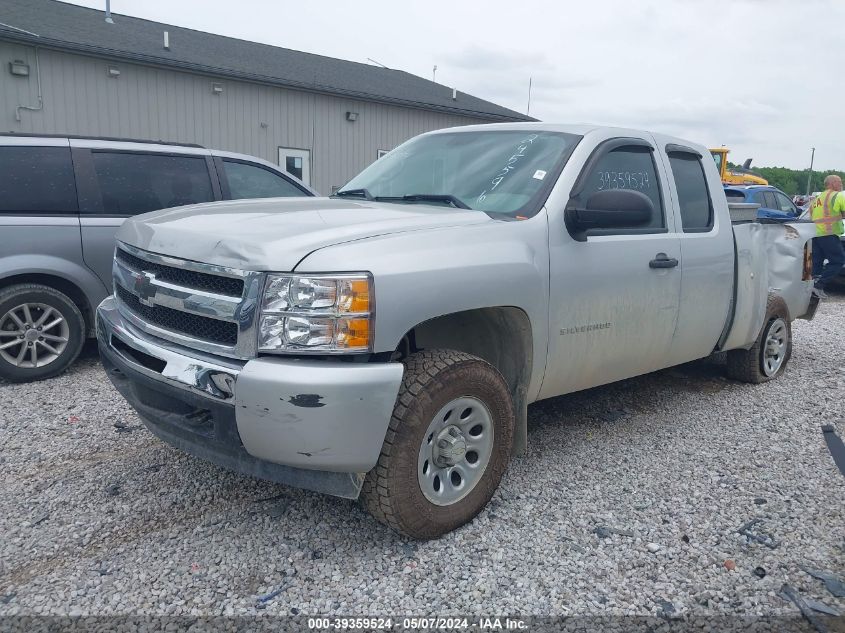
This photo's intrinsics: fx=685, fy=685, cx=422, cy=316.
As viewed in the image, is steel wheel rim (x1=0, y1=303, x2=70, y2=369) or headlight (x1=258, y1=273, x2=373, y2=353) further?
steel wheel rim (x1=0, y1=303, x2=70, y2=369)

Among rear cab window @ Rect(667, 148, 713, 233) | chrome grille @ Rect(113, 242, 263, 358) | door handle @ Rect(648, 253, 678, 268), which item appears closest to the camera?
chrome grille @ Rect(113, 242, 263, 358)

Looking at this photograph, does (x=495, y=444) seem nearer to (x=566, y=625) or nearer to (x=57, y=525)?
(x=566, y=625)

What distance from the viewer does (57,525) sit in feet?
10.3

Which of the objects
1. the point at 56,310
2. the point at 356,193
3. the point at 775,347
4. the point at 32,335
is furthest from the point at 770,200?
the point at 32,335

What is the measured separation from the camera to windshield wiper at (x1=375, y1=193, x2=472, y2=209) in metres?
3.58

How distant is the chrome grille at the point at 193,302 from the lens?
261cm

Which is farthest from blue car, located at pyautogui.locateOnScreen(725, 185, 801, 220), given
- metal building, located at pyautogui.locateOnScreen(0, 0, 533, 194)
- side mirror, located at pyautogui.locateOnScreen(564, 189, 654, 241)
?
side mirror, located at pyautogui.locateOnScreen(564, 189, 654, 241)

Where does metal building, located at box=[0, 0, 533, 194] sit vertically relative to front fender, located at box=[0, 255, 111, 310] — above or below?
above

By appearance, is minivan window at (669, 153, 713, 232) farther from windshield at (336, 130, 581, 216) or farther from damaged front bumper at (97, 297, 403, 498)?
damaged front bumper at (97, 297, 403, 498)

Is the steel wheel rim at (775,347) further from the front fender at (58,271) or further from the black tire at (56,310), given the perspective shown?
the black tire at (56,310)

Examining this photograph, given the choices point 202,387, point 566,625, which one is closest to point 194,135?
point 202,387

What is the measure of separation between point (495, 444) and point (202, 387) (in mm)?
1371

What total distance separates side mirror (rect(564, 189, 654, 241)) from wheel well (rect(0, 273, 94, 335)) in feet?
12.9

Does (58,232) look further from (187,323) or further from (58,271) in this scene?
(187,323)
